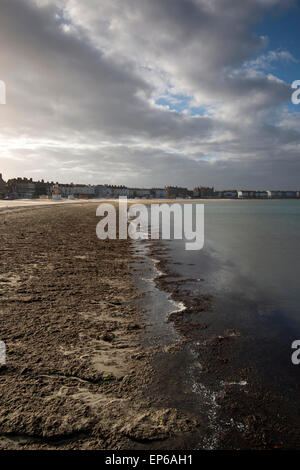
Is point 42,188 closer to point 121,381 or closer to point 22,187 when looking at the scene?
point 22,187

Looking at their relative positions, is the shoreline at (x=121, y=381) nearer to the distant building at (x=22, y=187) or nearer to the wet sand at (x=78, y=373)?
the wet sand at (x=78, y=373)

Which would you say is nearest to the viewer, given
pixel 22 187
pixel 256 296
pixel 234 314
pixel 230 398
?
pixel 230 398

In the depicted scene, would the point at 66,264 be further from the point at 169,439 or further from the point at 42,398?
the point at 169,439

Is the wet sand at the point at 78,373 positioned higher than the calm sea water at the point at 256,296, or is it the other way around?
the wet sand at the point at 78,373

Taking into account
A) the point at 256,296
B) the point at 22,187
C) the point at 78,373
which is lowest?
the point at 256,296

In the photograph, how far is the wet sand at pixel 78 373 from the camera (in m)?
2.39

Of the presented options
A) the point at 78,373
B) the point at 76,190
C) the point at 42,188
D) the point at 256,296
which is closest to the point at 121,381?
the point at 78,373

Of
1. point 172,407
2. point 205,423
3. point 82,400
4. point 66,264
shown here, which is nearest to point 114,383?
point 82,400

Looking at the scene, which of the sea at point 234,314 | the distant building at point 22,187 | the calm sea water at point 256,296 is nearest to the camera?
the sea at point 234,314

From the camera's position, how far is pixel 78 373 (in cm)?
325

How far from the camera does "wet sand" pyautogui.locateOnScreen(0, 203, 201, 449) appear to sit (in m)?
A: 2.39

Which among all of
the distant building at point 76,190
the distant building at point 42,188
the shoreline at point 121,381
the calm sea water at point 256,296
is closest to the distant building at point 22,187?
the distant building at point 42,188

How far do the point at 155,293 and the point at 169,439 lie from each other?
4207mm

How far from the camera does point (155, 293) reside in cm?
658
